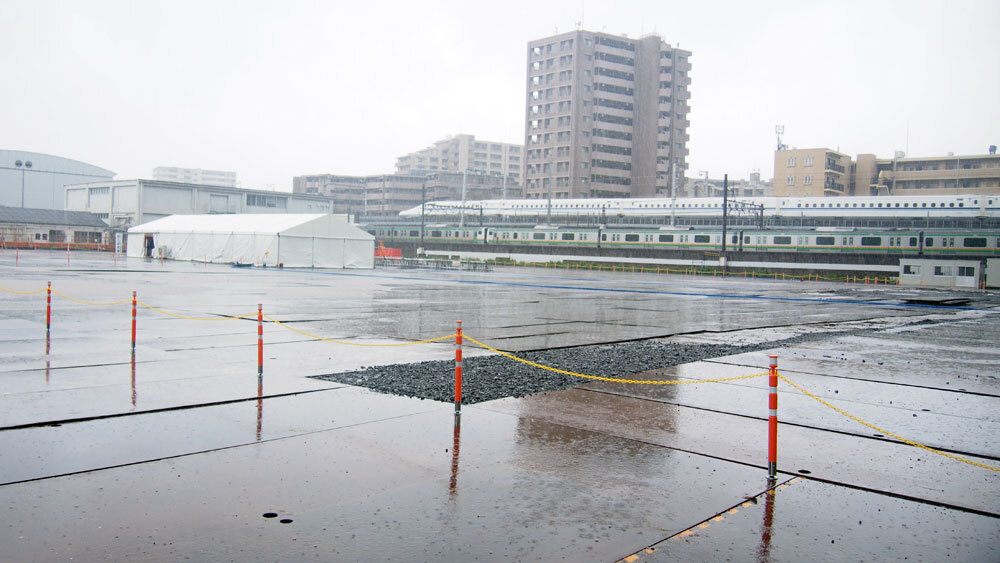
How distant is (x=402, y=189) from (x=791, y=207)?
98.2 metres

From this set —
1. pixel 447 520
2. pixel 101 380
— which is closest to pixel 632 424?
pixel 447 520

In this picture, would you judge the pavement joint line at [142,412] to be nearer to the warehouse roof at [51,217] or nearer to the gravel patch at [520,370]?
the gravel patch at [520,370]

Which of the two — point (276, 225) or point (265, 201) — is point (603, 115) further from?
point (276, 225)

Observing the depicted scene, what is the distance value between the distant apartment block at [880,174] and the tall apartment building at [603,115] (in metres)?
22.1

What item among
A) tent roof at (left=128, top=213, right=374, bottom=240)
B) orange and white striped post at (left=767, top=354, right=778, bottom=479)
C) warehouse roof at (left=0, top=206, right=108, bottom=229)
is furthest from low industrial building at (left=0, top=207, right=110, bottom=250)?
orange and white striped post at (left=767, top=354, right=778, bottom=479)

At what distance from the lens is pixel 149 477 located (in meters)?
5.96

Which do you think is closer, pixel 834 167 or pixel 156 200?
pixel 156 200

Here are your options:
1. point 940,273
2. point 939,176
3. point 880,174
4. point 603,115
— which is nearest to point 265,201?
point 603,115

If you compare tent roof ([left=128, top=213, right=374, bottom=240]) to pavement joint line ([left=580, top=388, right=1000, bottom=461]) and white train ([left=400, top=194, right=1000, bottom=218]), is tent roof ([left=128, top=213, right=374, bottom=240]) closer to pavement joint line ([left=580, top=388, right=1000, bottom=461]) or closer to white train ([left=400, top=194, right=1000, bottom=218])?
white train ([left=400, top=194, right=1000, bottom=218])

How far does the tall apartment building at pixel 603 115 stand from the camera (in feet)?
427

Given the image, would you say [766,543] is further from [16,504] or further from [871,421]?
[16,504]

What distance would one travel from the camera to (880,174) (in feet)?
382

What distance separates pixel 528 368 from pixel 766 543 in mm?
6991

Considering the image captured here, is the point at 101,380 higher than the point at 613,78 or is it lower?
lower
